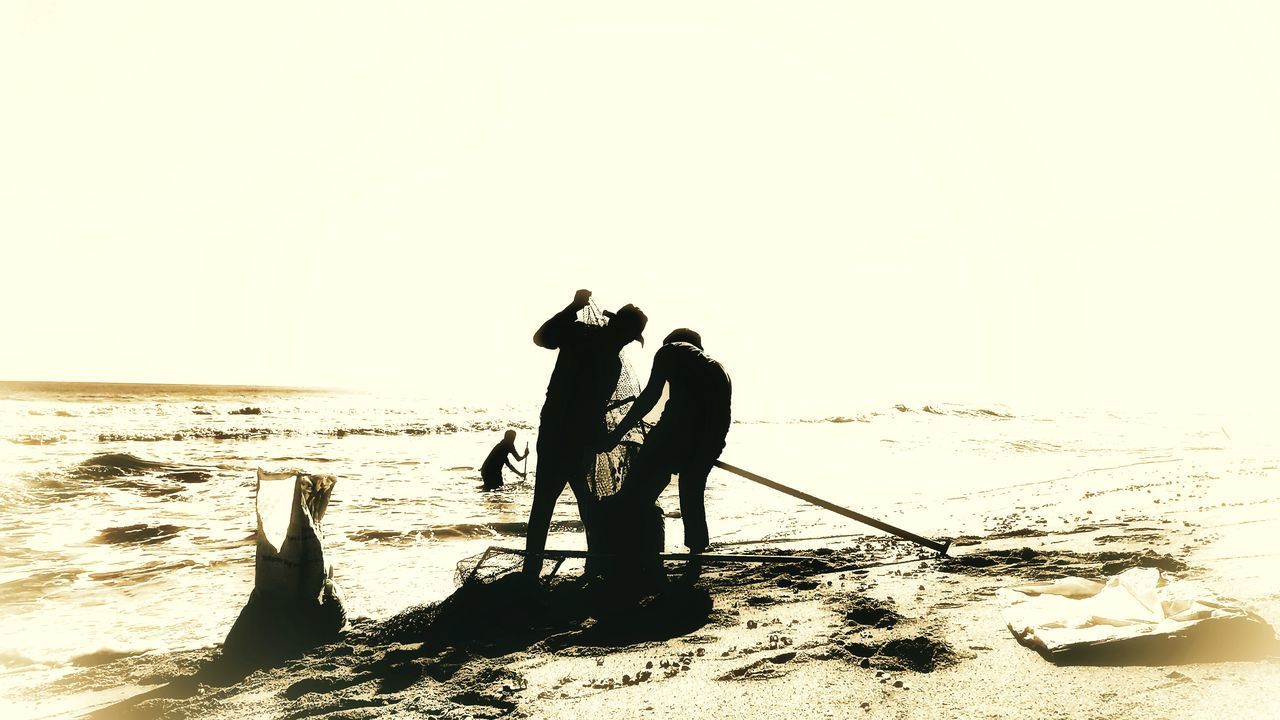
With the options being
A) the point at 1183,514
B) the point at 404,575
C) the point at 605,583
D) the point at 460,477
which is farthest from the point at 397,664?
the point at 460,477

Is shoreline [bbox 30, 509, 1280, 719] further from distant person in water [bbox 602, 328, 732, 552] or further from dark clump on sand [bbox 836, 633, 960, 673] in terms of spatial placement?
distant person in water [bbox 602, 328, 732, 552]

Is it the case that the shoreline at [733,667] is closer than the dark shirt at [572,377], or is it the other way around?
the shoreline at [733,667]

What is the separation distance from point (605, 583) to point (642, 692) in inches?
78.6

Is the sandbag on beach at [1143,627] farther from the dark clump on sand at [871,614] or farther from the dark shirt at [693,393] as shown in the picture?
the dark shirt at [693,393]

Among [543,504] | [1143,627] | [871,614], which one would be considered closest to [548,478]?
[543,504]

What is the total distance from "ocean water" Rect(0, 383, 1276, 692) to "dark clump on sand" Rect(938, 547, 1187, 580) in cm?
124

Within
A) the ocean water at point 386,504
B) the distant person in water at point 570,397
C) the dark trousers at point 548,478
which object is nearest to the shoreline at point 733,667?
the dark trousers at point 548,478

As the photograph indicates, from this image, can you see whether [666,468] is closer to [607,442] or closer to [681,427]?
[681,427]

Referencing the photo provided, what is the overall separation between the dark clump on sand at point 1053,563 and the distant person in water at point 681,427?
1995 millimetres

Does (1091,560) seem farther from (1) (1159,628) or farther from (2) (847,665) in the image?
(2) (847,665)

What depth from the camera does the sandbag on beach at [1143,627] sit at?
339 centimetres

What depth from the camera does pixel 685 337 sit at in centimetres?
588

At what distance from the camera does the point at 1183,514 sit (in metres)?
6.61

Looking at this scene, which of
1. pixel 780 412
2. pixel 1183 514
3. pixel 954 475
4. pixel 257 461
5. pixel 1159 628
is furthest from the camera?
pixel 780 412
